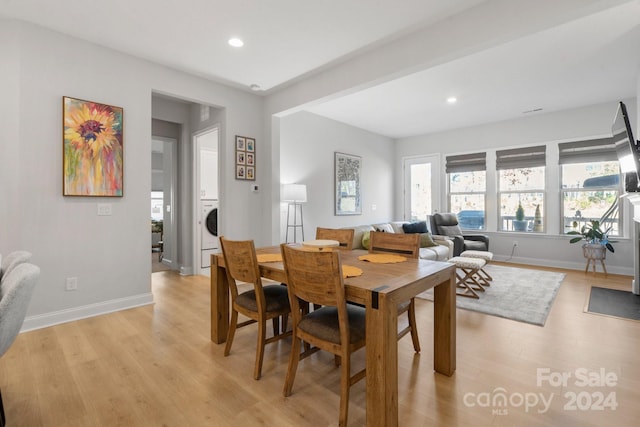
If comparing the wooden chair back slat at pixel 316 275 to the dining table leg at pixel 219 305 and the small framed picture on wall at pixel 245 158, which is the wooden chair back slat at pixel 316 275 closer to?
the dining table leg at pixel 219 305

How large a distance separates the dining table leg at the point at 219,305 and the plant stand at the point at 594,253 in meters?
5.40

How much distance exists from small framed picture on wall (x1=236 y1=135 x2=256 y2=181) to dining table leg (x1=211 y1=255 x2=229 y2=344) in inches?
79.1

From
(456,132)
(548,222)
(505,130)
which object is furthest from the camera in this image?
(456,132)

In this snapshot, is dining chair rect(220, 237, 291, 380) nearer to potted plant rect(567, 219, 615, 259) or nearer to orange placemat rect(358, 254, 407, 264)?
orange placemat rect(358, 254, 407, 264)

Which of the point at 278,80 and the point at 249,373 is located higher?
the point at 278,80

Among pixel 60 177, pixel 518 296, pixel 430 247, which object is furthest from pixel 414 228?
pixel 60 177

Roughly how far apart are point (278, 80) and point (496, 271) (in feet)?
14.6

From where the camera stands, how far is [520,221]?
19.3 feet

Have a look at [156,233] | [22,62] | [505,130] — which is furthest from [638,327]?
[156,233]

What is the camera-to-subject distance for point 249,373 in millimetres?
2010

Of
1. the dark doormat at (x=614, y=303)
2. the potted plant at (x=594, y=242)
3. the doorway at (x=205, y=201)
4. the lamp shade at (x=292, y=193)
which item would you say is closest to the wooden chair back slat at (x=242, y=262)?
the lamp shade at (x=292, y=193)

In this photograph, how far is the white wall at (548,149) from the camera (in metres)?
4.93

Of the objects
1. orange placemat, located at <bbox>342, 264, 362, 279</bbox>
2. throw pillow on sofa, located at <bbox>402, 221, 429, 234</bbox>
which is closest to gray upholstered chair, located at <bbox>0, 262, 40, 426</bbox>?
orange placemat, located at <bbox>342, 264, 362, 279</bbox>

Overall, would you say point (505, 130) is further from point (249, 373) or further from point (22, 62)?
point (22, 62)
